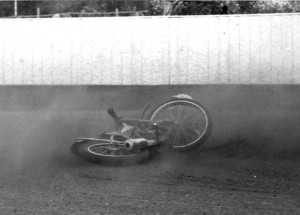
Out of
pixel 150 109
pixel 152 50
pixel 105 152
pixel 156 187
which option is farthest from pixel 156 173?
A: pixel 152 50

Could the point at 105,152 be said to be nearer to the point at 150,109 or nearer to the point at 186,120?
the point at 186,120

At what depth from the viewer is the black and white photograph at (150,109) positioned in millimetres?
5623

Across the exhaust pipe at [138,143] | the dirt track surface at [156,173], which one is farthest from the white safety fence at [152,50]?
the exhaust pipe at [138,143]

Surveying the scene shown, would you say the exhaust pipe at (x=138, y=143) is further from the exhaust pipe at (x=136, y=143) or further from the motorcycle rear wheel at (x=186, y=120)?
the motorcycle rear wheel at (x=186, y=120)

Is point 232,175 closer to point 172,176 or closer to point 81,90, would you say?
point 172,176

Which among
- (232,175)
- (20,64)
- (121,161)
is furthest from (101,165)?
(20,64)

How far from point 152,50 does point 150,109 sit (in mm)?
3062

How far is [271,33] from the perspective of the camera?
1229 cm

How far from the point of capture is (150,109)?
31.8 ft

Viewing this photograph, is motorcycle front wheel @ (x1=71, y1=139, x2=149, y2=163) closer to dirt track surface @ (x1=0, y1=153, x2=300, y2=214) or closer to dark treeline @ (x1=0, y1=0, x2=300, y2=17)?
dirt track surface @ (x1=0, y1=153, x2=300, y2=214)

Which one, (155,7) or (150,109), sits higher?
(155,7)

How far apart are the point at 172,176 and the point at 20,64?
7415 mm

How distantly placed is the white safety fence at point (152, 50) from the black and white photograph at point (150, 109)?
23mm

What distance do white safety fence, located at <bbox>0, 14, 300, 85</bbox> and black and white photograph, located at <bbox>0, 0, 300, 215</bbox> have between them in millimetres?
23
